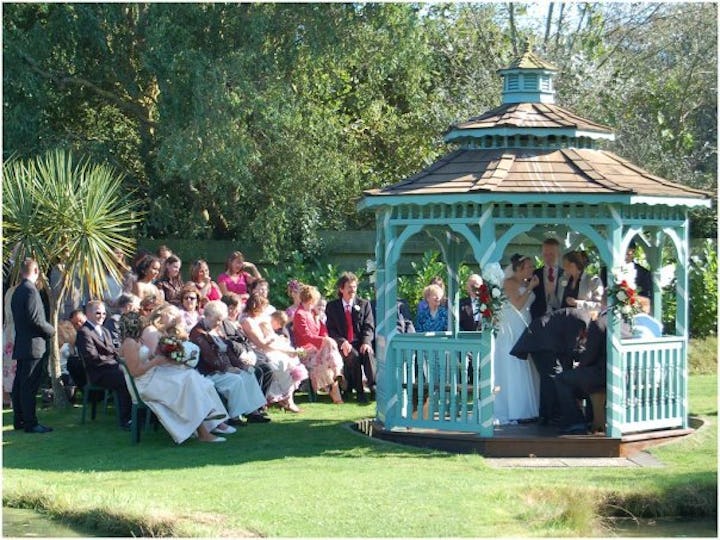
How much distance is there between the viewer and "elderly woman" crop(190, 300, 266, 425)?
14695 mm

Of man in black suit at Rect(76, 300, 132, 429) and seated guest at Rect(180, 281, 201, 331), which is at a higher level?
seated guest at Rect(180, 281, 201, 331)

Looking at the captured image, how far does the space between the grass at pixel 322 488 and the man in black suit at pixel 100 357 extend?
697 mm

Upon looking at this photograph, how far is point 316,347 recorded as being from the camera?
1695cm

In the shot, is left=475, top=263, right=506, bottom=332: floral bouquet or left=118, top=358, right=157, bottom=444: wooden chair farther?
left=118, top=358, right=157, bottom=444: wooden chair

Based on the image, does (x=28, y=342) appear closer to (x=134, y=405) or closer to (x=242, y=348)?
(x=134, y=405)

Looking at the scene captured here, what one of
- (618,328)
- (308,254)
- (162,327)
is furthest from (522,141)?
(308,254)

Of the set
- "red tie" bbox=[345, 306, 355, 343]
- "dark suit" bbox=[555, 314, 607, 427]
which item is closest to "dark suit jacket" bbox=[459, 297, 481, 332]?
"red tie" bbox=[345, 306, 355, 343]

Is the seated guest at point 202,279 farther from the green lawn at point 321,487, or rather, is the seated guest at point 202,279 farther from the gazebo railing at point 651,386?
the gazebo railing at point 651,386

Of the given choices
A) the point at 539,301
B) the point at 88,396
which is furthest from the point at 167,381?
the point at 539,301

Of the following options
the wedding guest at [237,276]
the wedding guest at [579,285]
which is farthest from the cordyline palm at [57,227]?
the wedding guest at [579,285]

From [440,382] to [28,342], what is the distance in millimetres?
4535

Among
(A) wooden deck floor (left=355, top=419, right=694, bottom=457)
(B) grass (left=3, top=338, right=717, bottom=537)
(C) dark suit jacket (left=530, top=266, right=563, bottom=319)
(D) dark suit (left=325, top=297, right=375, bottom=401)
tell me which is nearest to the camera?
(B) grass (left=3, top=338, right=717, bottom=537)

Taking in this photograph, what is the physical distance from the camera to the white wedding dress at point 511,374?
46.9 ft

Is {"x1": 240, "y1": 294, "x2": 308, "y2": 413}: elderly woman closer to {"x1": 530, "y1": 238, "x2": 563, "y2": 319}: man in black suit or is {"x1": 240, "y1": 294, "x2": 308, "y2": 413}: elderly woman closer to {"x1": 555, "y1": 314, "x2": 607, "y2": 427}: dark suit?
{"x1": 530, "y1": 238, "x2": 563, "y2": 319}: man in black suit
